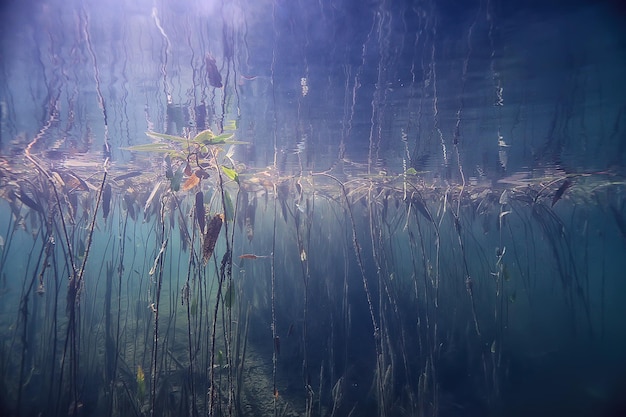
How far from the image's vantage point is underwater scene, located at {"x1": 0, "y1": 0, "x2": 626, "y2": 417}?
5812 millimetres

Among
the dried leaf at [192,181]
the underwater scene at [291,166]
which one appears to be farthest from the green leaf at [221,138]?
the dried leaf at [192,181]

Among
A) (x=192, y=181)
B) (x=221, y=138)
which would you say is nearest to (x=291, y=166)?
(x=192, y=181)

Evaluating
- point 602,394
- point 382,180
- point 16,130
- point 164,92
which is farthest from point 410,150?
point 16,130

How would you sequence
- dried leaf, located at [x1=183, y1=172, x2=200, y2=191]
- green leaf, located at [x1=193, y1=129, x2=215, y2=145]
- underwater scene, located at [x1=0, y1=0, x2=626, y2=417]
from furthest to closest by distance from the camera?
underwater scene, located at [x1=0, y1=0, x2=626, y2=417], dried leaf, located at [x1=183, y1=172, x2=200, y2=191], green leaf, located at [x1=193, y1=129, x2=215, y2=145]

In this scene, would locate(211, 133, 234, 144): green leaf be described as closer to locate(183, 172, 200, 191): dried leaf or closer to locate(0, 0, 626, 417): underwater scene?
locate(0, 0, 626, 417): underwater scene

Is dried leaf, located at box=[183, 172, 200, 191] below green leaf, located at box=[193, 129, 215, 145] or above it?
below

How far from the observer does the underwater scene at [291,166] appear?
229 inches

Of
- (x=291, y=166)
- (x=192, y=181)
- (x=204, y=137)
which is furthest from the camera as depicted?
(x=291, y=166)

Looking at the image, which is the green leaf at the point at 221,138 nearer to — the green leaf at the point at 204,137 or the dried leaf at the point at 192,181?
the green leaf at the point at 204,137

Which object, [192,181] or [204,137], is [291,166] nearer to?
[192,181]

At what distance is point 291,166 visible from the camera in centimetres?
1616

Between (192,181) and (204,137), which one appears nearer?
(204,137)

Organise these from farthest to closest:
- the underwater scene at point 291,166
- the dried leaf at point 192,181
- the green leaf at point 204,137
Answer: the underwater scene at point 291,166
the dried leaf at point 192,181
the green leaf at point 204,137

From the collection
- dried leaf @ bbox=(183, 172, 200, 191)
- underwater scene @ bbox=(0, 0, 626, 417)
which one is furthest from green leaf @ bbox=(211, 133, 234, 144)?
dried leaf @ bbox=(183, 172, 200, 191)
